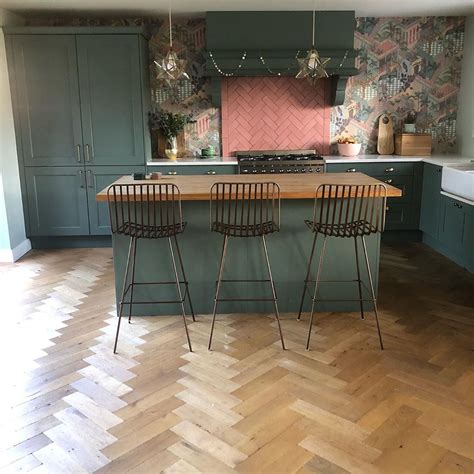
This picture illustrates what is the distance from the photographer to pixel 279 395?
260 centimetres

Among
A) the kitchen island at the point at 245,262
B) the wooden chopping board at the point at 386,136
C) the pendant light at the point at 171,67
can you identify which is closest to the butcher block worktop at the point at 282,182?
the kitchen island at the point at 245,262

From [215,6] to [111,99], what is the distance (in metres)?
1.38

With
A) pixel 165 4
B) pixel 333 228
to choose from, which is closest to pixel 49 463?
pixel 333 228

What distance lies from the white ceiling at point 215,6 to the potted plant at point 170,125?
1.05m

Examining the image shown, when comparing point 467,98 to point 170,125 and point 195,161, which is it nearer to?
point 195,161

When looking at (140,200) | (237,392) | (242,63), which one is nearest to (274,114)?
(242,63)

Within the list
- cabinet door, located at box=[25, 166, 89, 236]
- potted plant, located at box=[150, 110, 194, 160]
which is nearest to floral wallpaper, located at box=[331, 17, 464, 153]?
potted plant, located at box=[150, 110, 194, 160]

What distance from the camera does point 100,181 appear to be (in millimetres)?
5234

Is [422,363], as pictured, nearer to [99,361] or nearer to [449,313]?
[449,313]

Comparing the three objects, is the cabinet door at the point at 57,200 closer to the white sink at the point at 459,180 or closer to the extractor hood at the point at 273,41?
the extractor hood at the point at 273,41

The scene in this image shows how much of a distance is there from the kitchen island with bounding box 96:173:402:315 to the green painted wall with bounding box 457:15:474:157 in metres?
2.59

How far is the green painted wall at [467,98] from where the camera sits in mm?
5418

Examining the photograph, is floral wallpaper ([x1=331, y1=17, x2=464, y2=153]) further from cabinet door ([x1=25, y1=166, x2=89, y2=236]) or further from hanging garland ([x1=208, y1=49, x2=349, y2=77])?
cabinet door ([x1=25, y1=166, x2=89, y2=236])

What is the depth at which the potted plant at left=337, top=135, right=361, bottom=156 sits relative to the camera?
5.52m
